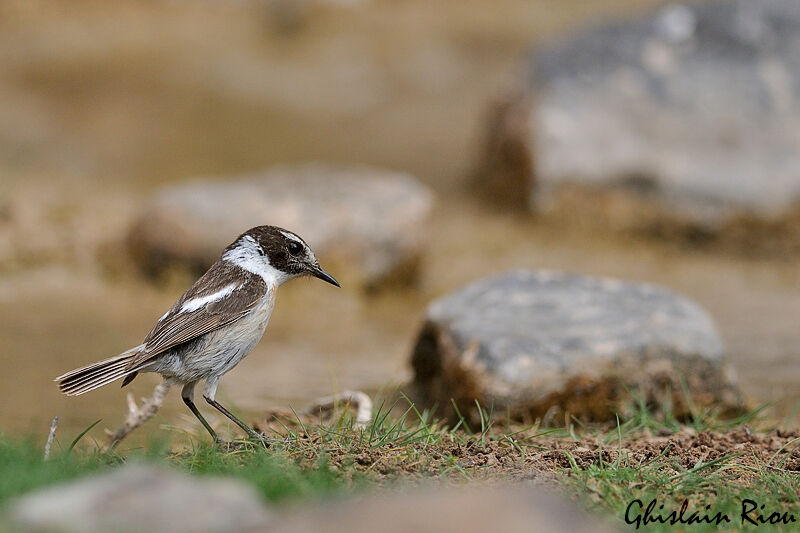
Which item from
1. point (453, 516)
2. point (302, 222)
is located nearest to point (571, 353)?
point (453, 516)

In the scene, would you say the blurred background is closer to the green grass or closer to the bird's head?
the bird's head

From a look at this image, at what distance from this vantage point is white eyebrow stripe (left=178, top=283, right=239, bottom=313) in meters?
5.56

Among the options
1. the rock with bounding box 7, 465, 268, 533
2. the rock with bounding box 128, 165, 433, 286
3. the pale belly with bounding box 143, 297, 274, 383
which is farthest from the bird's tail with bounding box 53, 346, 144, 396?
the rock with bounding box 128, 165, 433, 286

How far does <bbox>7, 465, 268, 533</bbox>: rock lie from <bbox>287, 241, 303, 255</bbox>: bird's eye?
2.86m

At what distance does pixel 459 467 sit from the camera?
4.70 m

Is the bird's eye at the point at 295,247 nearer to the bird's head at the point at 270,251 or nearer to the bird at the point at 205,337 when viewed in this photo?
the bird's head at the point at 270,251

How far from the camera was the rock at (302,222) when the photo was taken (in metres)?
12.2

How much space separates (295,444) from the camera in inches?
200

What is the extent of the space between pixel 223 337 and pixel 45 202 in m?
9.31

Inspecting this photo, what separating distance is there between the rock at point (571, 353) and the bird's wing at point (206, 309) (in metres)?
2.24

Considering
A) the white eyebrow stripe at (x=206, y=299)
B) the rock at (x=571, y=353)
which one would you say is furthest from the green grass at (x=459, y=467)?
the rock at (x=571, y=353)

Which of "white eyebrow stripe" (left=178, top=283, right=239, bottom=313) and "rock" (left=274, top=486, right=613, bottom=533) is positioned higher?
"rock" (left=274, top=486, right=613, bottom=533)

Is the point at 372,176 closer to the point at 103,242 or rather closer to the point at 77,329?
the point at 103,242

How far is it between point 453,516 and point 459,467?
1.98 meters
